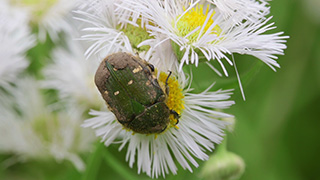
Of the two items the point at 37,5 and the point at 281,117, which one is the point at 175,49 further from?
the point at 281,117

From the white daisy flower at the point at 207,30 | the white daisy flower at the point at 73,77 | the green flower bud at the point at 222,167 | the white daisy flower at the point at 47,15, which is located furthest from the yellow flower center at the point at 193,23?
the white daisy flower at the point at 47,15

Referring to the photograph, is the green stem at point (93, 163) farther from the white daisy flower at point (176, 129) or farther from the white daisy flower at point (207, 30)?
the white daisy flower at point (207, 30)

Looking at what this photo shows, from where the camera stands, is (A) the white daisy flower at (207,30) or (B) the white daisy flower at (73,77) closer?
(A) the white daisy flower at (207,30)

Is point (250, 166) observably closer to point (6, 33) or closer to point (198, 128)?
point (198, 128)

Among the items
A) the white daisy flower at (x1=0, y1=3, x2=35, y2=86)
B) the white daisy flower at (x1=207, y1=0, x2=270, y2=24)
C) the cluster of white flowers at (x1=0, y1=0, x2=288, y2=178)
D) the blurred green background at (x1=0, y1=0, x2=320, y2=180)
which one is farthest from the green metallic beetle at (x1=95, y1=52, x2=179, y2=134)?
the blurred green background at (x1=0, y1=0, x2=320, y2=180)

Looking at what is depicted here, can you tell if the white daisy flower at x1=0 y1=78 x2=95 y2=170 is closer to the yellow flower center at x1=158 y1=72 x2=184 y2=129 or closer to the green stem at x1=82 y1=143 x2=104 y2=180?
the green stem at x1=82 y1=143 x2=104 y2=180
